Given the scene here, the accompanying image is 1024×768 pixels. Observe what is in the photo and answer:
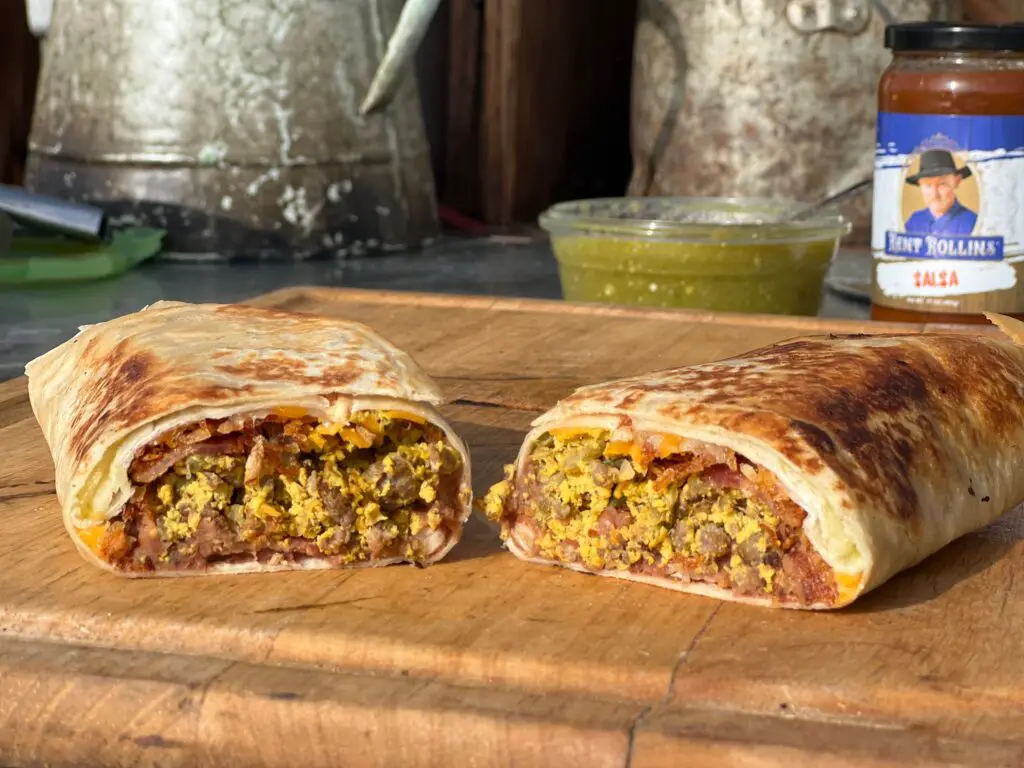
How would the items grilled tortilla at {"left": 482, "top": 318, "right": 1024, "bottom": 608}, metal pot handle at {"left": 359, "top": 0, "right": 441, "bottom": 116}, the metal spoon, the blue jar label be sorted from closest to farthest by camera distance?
1. grilled tortilla at {"left": 482, "top": 318, "right": 1024, "bottom": 608}
2. the blue jar label
3. the metal spoon
4. metal pot handle at {"left": 359, "top": 0, "right": 441, "bottom": 116}

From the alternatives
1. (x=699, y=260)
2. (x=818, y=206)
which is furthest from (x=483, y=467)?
(x=818, y=206)

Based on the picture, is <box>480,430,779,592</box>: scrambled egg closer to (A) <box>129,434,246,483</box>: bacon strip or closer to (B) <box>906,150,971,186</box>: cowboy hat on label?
(A) <box>129,434,246,483</box>: bacon strip

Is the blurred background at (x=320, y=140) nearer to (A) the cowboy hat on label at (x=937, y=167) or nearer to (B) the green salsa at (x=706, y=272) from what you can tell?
(B) the green salsa at (x=706, y=272)

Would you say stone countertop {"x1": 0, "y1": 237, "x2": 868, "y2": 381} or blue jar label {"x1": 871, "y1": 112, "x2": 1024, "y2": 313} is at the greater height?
blue jar label {"x1": 871, "y1": 112, "x2": 1024, "y2": 313}

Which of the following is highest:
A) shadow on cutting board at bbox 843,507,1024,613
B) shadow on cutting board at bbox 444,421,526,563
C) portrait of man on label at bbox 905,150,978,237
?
portrait of man on label at bbox 905,150,978,237

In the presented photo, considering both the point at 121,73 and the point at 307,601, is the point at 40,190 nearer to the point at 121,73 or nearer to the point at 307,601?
the point at 121,73

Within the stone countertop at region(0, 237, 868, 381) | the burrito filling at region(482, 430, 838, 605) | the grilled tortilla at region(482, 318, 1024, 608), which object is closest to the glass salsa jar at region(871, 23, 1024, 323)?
the stone countertop at region(0, 237, 868, 381)
